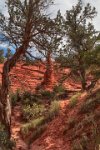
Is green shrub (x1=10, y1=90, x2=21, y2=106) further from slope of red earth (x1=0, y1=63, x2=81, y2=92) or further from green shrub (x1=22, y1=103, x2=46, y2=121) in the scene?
slope of red earth (x1=0, y1=63, x2=81, y2=92)

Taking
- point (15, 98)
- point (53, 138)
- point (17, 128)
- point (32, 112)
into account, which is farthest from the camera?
point (15, 98)

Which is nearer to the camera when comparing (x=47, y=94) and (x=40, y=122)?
(x=40, y=122)

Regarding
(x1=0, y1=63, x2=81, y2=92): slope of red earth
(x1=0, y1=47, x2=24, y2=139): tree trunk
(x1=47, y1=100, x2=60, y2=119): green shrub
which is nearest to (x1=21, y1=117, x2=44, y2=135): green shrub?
(x1=47, y1=100, x2=60, y2=119): green shrub

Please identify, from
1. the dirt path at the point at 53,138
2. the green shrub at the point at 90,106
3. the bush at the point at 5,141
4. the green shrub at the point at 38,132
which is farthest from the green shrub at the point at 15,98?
the bush at the point at 5,141

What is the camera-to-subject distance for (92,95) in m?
21.3

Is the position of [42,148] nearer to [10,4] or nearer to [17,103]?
[10,4]

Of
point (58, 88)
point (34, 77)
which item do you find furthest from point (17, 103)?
point (34, 77)

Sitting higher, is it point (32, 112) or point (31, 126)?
point (32, 112)

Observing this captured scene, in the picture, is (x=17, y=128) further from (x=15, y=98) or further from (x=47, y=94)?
A: (x=47, y=94)

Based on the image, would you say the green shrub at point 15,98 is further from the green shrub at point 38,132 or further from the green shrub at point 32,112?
the green shrub at point 38,132

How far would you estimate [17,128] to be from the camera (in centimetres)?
2134

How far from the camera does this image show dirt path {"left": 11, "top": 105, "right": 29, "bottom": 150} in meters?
17.9

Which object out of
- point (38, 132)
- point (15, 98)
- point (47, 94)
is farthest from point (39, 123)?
point (47, 94)

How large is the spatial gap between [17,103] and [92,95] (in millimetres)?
7044
